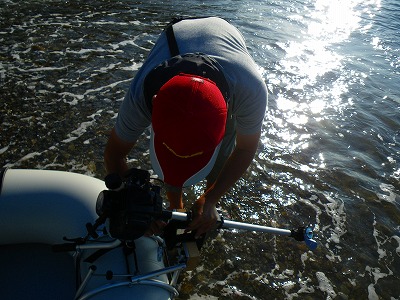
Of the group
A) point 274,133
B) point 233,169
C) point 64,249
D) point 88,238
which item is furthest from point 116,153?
point 274,133

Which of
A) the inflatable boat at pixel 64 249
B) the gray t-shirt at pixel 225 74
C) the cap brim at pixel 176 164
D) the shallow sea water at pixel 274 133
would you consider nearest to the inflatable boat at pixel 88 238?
the inflatable boat at pixel 64 249

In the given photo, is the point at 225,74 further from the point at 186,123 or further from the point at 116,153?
the point at 116,153

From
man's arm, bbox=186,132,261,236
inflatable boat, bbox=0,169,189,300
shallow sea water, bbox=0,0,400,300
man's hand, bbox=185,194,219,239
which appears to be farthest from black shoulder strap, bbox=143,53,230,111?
shallow sea water, bbox=0,0,400,300

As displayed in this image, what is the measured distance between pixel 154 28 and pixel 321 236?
6.70 meters

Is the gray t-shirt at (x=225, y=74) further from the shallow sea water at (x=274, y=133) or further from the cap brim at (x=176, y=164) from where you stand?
the shallow sea water at (x=274, y=133)

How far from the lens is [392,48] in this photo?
10.5 meters

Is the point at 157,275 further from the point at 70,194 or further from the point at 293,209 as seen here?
the point at 293,209

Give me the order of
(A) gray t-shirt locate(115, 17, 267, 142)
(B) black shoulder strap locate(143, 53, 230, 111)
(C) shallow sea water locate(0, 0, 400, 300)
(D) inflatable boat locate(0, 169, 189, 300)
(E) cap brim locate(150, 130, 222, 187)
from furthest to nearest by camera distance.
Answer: (C) shallow sea water locate(0, 0, 400, 300)
(A) gray t-shirt locate(115, 17, 267, 142)
(D) inflatable boat locate(0, 169, 189, 300)
(B) black shoulder strap locate(143, 53, 230, 111)
(E) cap brim locate(150, 130, 222, 187)

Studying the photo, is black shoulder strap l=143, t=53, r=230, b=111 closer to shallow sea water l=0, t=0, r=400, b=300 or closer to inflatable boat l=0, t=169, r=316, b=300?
inflatable boat l=0, t=169, r=316, b=300

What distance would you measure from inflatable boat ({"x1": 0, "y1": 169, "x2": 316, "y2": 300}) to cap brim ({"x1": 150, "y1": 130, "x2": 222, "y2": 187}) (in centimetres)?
16

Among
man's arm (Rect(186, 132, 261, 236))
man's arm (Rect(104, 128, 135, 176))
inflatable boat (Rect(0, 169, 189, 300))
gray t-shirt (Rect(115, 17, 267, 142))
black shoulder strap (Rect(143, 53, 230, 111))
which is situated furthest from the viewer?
man's arm (Rect(186, 132, 261, 236))

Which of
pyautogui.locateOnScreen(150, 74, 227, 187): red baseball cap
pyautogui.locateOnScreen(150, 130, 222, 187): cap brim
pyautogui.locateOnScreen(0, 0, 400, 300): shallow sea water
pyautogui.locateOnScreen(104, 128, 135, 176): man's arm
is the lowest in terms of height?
pyautogui.locateOnScreen(0, 0, 400, 300): shallow sea water

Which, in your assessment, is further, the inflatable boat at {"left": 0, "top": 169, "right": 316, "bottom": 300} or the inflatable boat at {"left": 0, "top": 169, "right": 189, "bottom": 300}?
the inflatable boat at {"left": 0, "top": 169, "right": 189, "bottom": 300}

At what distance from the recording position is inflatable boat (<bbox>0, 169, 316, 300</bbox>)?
2.24 m
